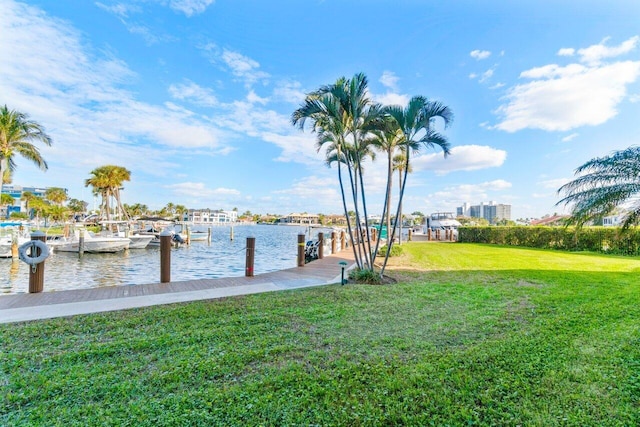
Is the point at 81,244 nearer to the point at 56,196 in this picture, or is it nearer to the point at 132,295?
the point at 132,295

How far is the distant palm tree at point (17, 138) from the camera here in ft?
51.4

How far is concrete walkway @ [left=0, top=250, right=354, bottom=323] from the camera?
5046 millimetres

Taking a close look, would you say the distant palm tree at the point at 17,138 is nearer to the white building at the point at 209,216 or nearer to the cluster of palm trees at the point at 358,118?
the cluster of palm trees at the point at 358,118

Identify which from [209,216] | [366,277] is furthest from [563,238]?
[209,216]

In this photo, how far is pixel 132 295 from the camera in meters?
6.19

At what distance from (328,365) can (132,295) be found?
4.97 m

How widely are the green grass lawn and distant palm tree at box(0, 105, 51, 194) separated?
17.5 metres

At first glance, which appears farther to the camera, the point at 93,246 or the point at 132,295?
the point at 93,246

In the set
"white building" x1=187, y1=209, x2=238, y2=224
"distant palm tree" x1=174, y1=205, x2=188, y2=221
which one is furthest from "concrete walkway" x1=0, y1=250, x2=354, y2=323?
"distant palm tree" x1=174, y1=205, x2=188, y2=221

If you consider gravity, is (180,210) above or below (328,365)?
above

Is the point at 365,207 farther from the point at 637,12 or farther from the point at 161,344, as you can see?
the point at 637,12

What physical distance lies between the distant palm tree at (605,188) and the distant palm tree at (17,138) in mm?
23605

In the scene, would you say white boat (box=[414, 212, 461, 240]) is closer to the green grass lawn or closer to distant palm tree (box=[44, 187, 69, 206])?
the green grass lawn

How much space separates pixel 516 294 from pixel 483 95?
1359cm
